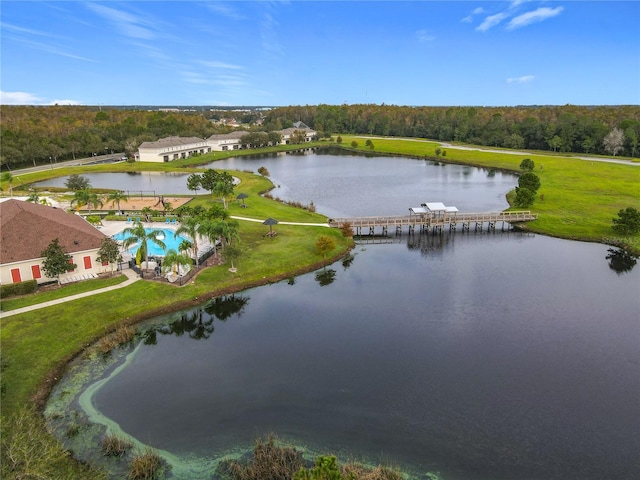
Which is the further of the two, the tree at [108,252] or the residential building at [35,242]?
the tree at [108,252]

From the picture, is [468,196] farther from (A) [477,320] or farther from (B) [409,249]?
(A) [477,320]

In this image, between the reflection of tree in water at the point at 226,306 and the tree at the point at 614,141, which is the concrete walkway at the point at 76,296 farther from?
the tree at the point at 614,141

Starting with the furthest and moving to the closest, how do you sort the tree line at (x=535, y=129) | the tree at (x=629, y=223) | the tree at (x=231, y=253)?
1. the tree line at (x=535, y=129)
2. the tree at (x=629, y=223)
3. the tree at (x=231, y=253)

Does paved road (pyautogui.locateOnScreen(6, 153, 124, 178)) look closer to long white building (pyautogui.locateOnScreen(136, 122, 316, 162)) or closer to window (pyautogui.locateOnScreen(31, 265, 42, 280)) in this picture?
long white building (pyautogui.locateOnScreen(136, 122, 316, 162))

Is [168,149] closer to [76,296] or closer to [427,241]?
[427,241]

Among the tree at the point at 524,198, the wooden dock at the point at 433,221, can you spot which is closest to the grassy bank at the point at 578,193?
the tree at the point at 524,198

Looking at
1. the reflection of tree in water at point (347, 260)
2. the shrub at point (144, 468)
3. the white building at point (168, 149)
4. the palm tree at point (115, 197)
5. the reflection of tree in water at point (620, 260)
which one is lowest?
the shrub at point (144, 468)

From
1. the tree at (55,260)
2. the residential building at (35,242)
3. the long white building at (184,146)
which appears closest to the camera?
the tree at (55,260)

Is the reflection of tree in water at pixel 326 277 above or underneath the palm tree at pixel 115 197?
underneath
